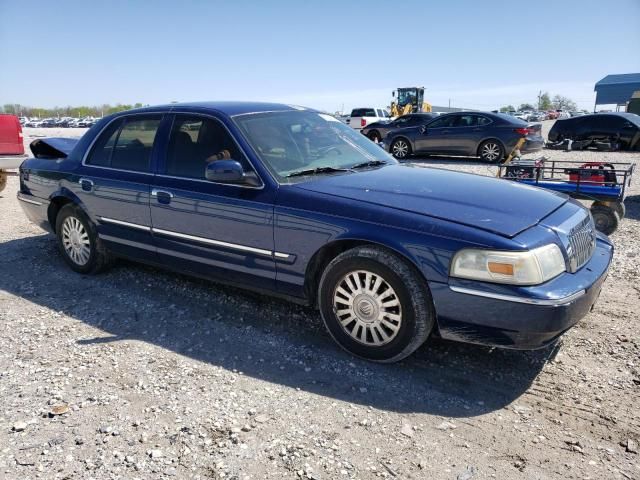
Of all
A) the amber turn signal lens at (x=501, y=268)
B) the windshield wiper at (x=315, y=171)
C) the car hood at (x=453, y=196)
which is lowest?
the amber turn signal lens at (x=501, y=268)

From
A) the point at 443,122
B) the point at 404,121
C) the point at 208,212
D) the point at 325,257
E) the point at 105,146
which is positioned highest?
the point at 404,121

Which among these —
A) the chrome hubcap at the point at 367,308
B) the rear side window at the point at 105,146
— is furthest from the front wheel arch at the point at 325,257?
the rear side window at the point at 105,146

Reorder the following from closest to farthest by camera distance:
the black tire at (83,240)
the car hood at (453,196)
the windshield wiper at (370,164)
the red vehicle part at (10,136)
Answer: the car hood at (453,196)
the windshield wiper at (370,164)
the black tire at (83,240)
the red vehicle part at (10,136)

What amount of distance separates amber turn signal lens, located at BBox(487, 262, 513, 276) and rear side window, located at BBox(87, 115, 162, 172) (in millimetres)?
2930

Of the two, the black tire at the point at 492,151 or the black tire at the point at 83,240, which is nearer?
the black tire at the point at 83,240

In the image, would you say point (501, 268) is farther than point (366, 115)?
No

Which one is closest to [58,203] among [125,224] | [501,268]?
[125,224]

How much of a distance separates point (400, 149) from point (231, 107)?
1262 cm

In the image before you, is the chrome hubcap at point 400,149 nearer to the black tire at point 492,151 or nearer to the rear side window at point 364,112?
the black tire at point 492,151

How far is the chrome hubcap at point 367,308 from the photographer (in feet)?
10.2

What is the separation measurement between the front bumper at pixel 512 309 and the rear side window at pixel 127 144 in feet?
9.18

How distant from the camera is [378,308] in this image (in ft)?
10.3

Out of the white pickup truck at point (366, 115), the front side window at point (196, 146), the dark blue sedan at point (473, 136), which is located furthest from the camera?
the white pickup truck at point (366, 115)

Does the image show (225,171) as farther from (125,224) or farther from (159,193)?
(125,224)
